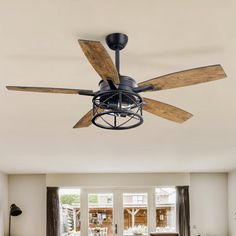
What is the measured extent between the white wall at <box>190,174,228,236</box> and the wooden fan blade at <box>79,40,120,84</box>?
322 inches

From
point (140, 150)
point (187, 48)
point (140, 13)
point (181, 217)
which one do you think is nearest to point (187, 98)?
point (187, 48)

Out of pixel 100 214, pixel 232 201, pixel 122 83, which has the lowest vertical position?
pixel 100 214

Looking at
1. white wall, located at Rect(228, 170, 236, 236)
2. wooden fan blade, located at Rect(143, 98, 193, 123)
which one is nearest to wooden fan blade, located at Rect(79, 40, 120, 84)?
wooden fan blade, located at Rect(143, 98, 193, 123)

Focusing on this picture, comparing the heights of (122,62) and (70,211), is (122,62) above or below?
above

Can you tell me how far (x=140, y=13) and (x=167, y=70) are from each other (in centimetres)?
82

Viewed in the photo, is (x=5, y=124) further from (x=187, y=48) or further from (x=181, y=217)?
(x=181, y=217)

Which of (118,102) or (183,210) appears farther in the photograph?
(183,210)

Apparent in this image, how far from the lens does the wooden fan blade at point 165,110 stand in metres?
2.58

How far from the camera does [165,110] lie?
269 cm

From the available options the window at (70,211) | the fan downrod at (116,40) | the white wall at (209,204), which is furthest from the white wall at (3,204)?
the fan downrod at (116,40)

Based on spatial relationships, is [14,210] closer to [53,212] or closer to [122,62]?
[53,212]

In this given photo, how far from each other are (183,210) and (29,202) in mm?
3784

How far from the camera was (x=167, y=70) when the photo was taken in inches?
109

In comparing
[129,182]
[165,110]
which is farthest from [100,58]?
[129,182]
